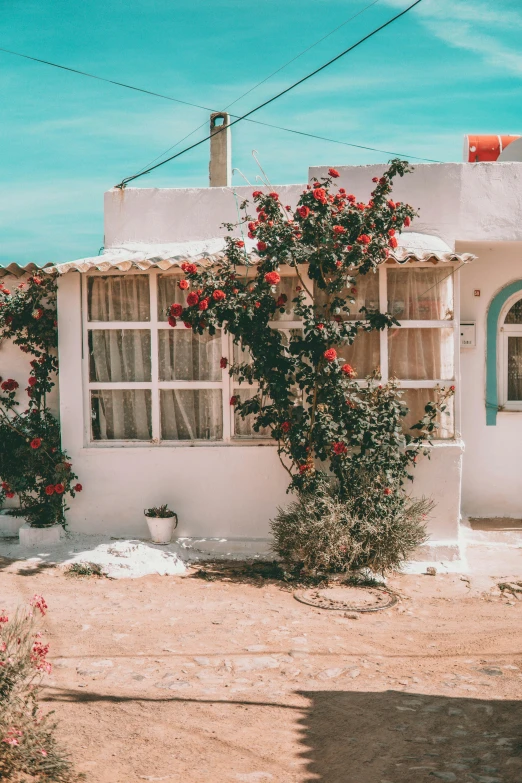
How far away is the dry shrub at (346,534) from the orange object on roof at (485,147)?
16.0ft

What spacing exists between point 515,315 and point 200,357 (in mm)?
3757

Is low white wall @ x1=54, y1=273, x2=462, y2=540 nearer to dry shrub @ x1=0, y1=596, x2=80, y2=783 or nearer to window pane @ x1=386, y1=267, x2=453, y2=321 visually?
window pane @ x1=386, y1=267, x2=453, y2=321

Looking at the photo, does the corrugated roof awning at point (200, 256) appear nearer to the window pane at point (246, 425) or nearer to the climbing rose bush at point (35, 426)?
the climbing rose bush at point (35, 426)

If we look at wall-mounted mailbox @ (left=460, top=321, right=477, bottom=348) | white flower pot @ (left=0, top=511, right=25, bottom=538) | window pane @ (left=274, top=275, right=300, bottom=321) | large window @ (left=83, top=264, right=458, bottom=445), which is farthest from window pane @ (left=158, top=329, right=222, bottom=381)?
wall-mounted mailbox @ (left=460, top=321, right=477, bottom=348)

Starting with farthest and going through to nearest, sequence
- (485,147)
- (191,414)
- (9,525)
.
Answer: (485,147) → (9,525) → (191,414)

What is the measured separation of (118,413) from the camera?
7984 mm

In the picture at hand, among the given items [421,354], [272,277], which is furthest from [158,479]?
[421,354]

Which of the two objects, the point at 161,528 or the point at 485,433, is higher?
the point at 485,433

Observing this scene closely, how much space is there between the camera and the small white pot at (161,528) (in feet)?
24.9

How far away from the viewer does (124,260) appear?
7469 mm

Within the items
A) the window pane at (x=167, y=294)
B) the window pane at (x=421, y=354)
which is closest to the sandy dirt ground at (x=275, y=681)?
the window pane at (x=421, y=354)

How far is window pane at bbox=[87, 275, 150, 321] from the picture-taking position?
7.88 m

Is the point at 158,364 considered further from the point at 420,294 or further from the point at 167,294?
the point at 420,294

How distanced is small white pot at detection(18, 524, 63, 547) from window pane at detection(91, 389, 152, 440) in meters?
0.99
